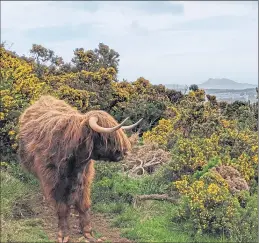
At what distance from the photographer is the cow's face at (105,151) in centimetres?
592

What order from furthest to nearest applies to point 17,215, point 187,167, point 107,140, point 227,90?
point 227,90 → point 187,167 → point 17,215 → point 107,140

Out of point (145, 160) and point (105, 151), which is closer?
point (105, 151)

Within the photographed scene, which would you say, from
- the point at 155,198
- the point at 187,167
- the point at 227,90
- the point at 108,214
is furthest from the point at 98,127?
the point at 227,90

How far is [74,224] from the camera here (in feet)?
23.4

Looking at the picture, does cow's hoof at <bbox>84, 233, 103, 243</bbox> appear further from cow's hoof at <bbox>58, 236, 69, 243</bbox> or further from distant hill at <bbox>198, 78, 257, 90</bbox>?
distant hill at <bbox>198, 78, 257, 90</bbox>

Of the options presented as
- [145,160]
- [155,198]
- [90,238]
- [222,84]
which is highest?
[222,84]

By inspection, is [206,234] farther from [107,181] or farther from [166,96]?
[166,96]

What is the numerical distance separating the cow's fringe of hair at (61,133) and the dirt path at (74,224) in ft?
3.33

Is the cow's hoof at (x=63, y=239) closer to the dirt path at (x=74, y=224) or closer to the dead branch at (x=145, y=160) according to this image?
the dirt path at (x=74, y=224)

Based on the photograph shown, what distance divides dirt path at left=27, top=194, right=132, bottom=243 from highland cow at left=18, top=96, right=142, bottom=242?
0.53 feet

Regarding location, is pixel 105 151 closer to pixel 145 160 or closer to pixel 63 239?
pixel 63 239

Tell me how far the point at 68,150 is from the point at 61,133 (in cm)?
31

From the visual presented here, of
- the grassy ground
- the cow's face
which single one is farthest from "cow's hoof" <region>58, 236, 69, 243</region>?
the cow's face

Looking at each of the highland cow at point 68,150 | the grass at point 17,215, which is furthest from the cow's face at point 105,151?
the grass at point 17,215
